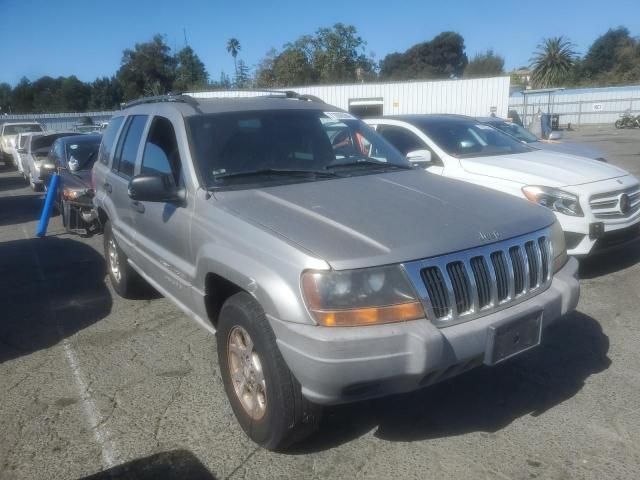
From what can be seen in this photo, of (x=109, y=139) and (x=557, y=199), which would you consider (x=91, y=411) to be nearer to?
(x=109, y=139)

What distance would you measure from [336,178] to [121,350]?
2.30m

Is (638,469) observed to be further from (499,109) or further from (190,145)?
(499,109)

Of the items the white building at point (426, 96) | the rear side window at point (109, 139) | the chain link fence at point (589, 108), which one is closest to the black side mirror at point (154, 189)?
the rear side window at point (109, 139)

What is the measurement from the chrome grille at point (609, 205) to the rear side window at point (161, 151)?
4009mm

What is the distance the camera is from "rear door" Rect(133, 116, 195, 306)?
11.9ft

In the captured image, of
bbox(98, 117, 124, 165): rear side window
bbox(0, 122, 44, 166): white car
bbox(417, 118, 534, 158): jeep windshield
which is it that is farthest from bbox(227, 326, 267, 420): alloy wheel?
bbox(0, 122, 44, 166): white car

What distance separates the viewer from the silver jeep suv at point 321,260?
2.55 metres

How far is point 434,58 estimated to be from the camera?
9600 cm

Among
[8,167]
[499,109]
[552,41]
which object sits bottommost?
[8,167]

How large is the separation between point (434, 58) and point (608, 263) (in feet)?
317

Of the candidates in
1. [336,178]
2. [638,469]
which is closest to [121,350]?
[336,178]

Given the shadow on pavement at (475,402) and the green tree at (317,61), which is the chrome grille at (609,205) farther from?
the green tree at (317,61)

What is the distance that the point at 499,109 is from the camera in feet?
82.6

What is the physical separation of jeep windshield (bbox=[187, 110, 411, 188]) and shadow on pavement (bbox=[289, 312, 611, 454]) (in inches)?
61.6
